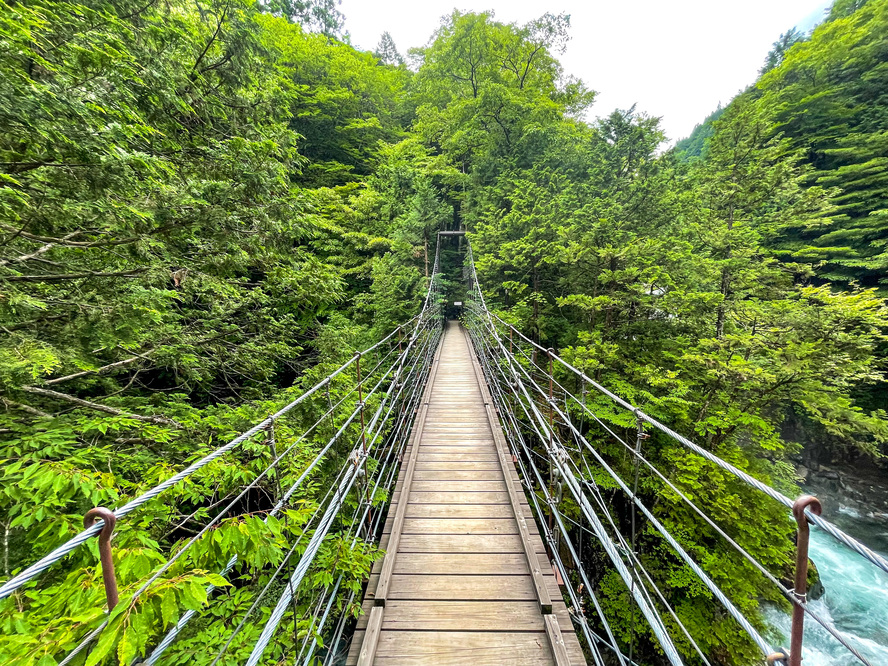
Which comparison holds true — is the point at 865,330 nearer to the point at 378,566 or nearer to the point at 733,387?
the point at 733,387

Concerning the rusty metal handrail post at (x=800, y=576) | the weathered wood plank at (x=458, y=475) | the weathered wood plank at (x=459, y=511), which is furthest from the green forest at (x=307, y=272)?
the rusty metal handrail post at (x=800, y=576)

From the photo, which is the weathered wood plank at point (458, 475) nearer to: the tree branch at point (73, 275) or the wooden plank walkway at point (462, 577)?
the wooden plank walkway at point (462, 577)

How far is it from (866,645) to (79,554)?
9.50 meters

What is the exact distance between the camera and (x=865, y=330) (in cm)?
473

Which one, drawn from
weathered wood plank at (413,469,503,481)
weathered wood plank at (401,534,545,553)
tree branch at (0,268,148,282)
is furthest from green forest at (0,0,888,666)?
weathered wood plank at (413,469,503,481)

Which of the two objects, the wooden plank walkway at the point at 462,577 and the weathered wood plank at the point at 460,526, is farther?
the weathered wood plank at the point at 460,526

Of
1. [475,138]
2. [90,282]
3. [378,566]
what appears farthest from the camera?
[475,138]

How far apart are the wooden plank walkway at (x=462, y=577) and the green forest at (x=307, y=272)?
0.24 metres

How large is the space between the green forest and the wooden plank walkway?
244 mm

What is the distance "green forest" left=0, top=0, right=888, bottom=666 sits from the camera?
5.54 feet

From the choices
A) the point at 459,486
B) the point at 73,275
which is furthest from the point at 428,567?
the point at 73,275

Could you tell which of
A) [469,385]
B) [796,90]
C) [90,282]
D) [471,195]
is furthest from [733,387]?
[796,90]

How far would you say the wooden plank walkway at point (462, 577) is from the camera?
145 cm

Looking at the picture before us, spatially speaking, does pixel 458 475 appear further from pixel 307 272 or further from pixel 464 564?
pixel 307 272
